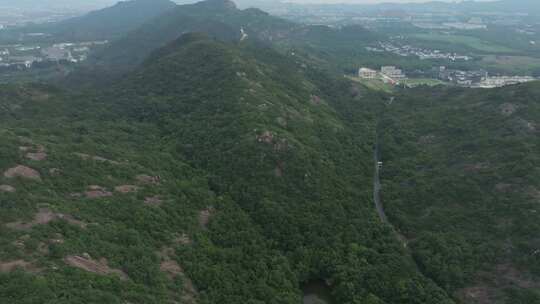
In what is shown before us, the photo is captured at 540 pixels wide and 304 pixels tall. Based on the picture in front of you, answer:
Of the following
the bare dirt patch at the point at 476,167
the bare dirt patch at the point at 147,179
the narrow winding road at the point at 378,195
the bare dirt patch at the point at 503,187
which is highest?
the bare dirt patch at the point at 147,179

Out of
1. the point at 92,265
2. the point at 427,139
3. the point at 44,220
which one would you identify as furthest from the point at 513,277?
the point at 44,220

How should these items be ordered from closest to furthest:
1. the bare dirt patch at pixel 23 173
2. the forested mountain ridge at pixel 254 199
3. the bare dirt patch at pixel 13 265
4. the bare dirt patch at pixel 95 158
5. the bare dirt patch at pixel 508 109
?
the bare dirt patch at pixel 13 265, the forested mountain ridge at pixel 254 199, the bare dirt patch at pixel 23 173, the bare dirt patch at pixel 95 158, the bare dirt patch at pixel 508 109

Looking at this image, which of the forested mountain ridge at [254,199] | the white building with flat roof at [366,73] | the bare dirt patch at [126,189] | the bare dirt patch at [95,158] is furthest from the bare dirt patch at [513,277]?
the white building with flat roof at [366,73]

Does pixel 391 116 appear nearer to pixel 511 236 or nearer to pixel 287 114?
pixel 287 114

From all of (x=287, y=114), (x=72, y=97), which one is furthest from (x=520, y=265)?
(x=72, y=97)

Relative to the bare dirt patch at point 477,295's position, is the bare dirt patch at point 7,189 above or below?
above

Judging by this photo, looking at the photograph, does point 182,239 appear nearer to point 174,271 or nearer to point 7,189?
point 174,271

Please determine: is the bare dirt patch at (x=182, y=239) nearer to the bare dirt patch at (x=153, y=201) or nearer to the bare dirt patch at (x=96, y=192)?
the bare dirt patch at (x=153, y=201)

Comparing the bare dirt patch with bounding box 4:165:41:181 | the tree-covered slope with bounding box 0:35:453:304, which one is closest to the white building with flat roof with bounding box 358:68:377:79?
the tree-covered slope with bounding box 0:35:453:304
